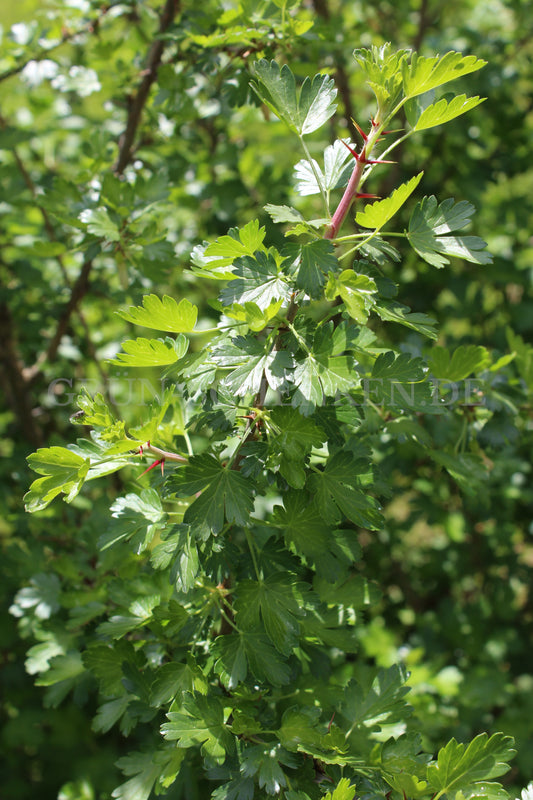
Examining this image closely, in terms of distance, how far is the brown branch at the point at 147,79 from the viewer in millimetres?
1586

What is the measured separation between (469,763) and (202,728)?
1.17 feet

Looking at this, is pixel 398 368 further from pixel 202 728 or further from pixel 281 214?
pixel 202 728

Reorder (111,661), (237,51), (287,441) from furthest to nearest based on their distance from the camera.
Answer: (237,51), (111,661), (287,441)

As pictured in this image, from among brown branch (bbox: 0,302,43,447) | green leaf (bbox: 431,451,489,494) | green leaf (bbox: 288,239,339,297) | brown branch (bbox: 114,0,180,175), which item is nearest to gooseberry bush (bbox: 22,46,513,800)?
green leaf (bbox: 288,239,339,297)

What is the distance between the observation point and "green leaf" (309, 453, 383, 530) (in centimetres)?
89

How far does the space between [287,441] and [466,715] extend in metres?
1.40

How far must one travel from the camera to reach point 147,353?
0.86 m

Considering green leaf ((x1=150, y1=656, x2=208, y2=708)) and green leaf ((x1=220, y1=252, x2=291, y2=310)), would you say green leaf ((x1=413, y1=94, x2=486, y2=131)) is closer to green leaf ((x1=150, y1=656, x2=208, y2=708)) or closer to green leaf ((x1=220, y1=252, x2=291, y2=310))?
green leaf ((x1=220, y1=252, x2=291, y2=310))

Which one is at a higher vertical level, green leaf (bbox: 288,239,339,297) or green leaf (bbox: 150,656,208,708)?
green leaf (bbox: 288,239,339,297)

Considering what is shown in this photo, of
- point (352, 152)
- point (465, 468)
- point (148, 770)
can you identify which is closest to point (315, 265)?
point (352, 152)

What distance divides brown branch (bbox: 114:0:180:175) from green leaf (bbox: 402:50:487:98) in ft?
3.00

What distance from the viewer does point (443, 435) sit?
166 centimetres

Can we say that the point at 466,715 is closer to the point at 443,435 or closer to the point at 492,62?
the point at 443,435

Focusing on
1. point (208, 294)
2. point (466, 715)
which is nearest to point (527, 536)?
point (466, 715)
